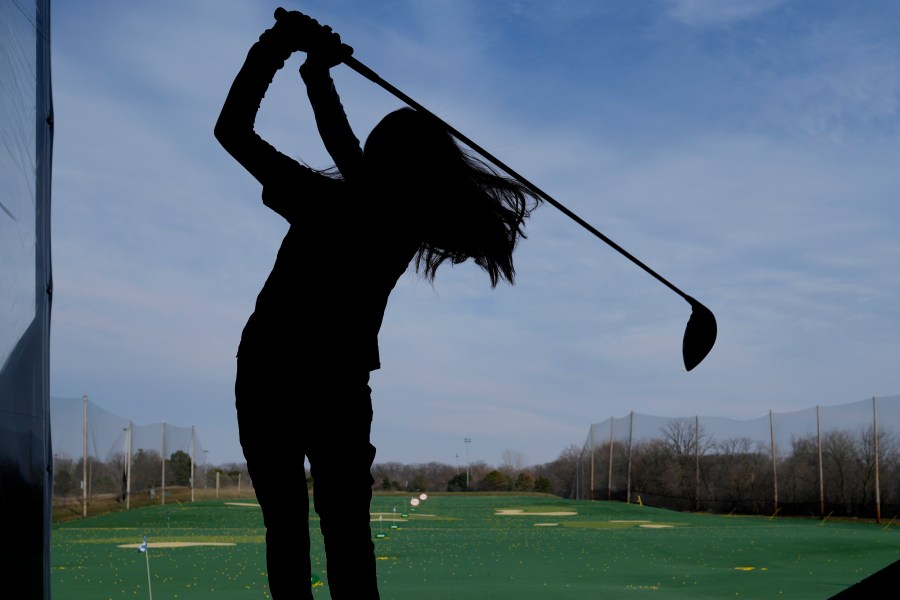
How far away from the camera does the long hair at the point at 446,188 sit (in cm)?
173

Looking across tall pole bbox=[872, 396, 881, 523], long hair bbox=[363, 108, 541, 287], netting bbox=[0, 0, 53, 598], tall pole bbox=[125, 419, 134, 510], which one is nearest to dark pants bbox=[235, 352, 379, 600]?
long hair bbox=[363, 108, 541, 287]

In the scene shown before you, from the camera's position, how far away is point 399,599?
5453 mm

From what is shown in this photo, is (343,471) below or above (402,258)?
below

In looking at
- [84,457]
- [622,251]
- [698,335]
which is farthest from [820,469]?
[622,251]

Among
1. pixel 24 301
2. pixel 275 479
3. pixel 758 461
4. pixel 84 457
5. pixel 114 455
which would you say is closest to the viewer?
pixel 275 479

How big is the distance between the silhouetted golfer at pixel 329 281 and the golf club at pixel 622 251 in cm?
2

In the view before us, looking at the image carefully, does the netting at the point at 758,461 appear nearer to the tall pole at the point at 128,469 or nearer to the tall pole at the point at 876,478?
the tall pole at the point at 876,478

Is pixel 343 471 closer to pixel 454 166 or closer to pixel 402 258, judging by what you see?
pixel 402 258

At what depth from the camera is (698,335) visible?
250 cm

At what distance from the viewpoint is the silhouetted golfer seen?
1.57 m

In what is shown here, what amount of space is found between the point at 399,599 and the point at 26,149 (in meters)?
3.77

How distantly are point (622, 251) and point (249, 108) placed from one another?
3.00ft

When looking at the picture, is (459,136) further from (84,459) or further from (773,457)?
(773,457)

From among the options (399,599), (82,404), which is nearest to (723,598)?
(399,599)
